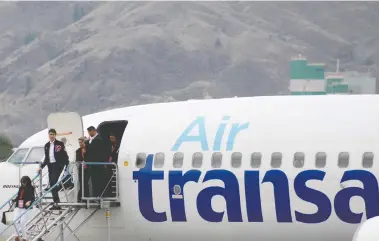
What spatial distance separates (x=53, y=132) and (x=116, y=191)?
256 cm

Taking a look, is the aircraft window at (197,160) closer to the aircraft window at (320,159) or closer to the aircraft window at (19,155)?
the aircraft window at (320,159)

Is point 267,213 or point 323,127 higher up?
point 323,127

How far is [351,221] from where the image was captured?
34156mm

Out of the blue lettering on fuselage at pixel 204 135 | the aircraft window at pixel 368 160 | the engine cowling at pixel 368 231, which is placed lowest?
the engine cowling at pixel 368 231

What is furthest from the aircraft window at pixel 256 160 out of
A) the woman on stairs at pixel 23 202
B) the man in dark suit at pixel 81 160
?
the woman on stairs at pixel 23 202

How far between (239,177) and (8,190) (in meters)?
7.72

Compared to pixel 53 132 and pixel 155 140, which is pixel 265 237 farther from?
pixel 53 132

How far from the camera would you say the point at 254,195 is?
35031mm

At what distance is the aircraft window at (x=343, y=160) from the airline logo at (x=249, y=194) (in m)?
0.21

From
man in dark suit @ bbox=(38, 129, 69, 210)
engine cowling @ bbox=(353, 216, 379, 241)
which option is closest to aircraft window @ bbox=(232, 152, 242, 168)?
engine cowling @ bbox=(353, 216, 379, 241)

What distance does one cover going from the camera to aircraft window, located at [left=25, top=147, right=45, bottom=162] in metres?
38.2

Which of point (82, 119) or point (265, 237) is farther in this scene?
point (82, 119)

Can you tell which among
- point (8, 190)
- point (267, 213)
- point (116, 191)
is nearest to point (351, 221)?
point (267, 213)

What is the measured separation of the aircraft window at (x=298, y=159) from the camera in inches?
1367
